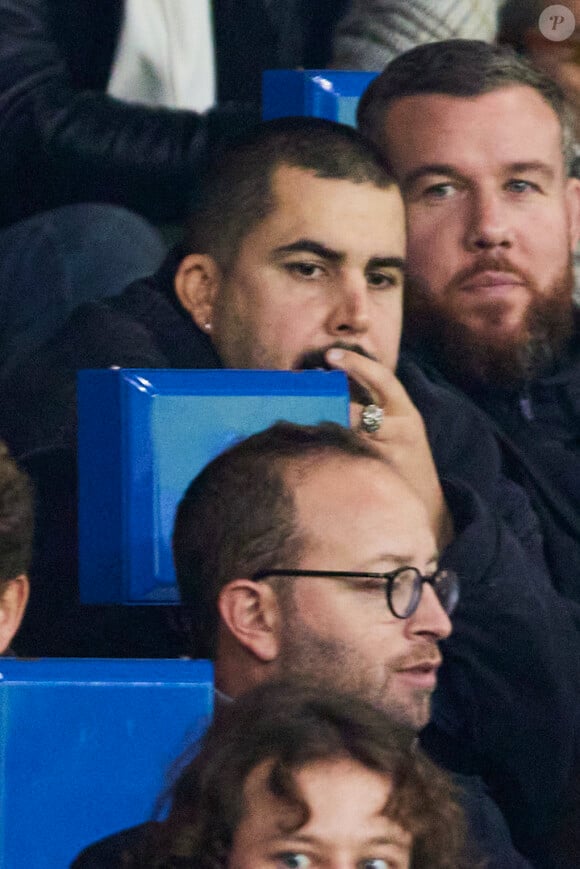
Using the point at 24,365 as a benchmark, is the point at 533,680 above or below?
below

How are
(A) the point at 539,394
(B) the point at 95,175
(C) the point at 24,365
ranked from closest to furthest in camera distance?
(C) the point at 24,365 → (A) the point at 539,394 → (B) the point at 95,175

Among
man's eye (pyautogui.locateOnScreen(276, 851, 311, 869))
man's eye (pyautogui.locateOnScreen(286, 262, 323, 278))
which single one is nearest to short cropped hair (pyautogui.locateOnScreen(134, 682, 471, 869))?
man's eye (pyautogui.locateOnScreen(276, 851, 311, 869))

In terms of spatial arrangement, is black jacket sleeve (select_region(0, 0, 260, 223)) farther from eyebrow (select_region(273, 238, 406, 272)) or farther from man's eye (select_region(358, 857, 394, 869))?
man's eye (select_region(358, 857, 394, 869))

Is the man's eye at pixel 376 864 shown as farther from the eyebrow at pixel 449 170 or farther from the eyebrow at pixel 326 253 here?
the eyebrow at pixel 449 170

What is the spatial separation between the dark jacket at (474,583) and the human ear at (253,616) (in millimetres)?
168

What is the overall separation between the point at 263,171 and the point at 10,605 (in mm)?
470

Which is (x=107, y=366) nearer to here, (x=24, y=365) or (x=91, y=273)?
(x=24, y=365)

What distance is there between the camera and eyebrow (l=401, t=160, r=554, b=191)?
4.90 ft

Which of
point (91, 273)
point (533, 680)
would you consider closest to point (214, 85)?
point (91, 273)

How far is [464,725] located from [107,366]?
358 mm

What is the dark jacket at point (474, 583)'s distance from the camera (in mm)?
1130

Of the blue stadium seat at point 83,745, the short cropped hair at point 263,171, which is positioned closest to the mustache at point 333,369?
the short cropped hair at point 263,171

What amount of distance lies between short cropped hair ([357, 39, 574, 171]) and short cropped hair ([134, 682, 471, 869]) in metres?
0.78

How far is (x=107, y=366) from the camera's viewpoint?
1.27m
